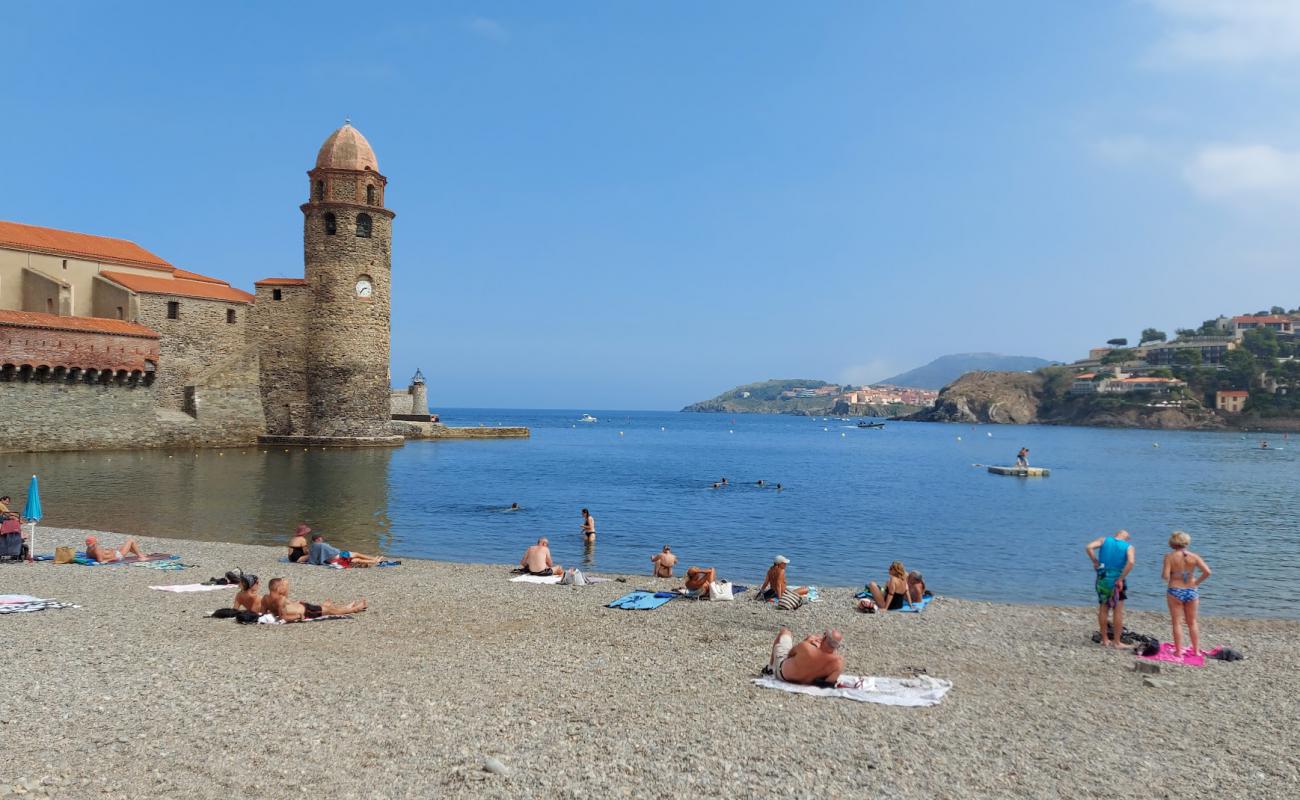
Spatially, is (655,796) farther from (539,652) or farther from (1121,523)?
(1121,523)

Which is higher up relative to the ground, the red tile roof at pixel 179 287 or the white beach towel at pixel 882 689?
the red tile roof at pixel 179 287

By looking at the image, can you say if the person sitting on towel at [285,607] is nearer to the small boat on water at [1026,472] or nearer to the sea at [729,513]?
the sea at [729,513]

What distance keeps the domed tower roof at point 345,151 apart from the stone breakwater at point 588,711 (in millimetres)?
37871

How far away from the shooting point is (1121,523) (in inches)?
1088

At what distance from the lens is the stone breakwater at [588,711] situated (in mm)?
5992

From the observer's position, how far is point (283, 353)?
4738 centimetres

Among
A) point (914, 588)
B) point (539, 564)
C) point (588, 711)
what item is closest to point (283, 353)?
point (539, 564)

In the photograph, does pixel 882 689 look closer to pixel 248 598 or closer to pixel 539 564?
pixel 248 598

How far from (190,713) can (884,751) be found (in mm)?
5425

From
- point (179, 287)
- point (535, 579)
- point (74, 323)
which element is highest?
point (179, 287)

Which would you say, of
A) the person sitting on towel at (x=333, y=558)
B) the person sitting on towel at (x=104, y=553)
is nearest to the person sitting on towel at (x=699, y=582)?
the person sitting on towel at (x=333, y=558)

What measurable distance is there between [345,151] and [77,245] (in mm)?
13874

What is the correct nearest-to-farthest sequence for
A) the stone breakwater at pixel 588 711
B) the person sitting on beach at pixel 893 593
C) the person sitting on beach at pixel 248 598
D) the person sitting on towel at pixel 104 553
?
the stone breakwater at pixel 588 711 < the person sitting on beach at pixel 248 598 < the person sitting on beach at pixel 893 593 < the person sitting on towel at pixel 104 553

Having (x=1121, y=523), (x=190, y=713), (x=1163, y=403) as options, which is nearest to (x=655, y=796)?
(x=190, y=713)
